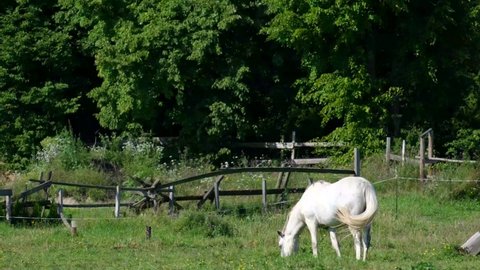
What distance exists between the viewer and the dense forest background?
3547cm

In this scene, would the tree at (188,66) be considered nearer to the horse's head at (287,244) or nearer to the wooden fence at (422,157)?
the wooden fence at (422,157)

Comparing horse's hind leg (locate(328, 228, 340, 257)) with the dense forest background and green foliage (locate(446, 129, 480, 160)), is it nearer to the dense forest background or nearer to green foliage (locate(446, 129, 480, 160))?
the dense forest background

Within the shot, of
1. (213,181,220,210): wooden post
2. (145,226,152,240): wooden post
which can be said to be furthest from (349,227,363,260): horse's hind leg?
(213,181,220,210): wooden post

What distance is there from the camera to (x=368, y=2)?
114 feet

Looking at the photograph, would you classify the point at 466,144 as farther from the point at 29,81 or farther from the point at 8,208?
the point at 8,208

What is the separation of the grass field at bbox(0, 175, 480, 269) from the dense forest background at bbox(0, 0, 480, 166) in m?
7.23

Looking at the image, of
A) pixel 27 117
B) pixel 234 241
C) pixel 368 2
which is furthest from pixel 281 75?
pixel 234 241

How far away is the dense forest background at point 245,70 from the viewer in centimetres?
3547

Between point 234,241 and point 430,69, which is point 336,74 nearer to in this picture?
point 430,69

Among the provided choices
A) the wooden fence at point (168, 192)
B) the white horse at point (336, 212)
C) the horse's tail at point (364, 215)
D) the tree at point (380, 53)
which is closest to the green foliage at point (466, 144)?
the tree at point (380, 53)

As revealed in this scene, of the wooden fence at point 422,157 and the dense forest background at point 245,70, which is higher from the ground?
the dense forest background at point 245,70

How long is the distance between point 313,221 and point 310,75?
1741 centimetres

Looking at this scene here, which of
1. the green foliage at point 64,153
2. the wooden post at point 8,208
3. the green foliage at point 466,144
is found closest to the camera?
the wooden post at point 8,208

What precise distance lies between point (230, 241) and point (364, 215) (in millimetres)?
4574
